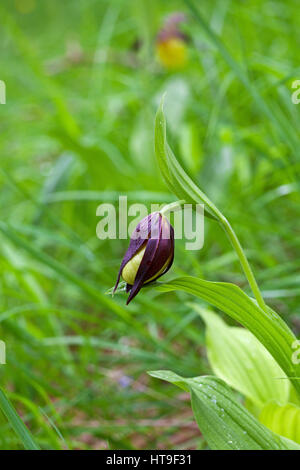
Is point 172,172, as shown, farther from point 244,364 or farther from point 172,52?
point 172,52

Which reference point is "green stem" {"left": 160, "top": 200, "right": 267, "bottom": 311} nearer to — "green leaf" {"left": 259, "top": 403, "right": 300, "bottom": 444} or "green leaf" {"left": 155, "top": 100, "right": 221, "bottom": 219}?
"green leaf" {"left": 155, "top": 100, "right": 221, "bottom": 219}

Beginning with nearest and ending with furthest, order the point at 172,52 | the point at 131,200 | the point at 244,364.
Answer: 1. the point at 244,364
2. the point at 131,200
3. the point at 172,52

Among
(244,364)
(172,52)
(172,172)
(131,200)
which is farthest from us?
(172,52)

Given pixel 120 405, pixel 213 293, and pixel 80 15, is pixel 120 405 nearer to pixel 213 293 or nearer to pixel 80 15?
pixel 213 293

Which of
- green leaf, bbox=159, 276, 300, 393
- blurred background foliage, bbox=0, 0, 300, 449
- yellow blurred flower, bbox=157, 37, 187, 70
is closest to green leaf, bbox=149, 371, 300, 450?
green leaf, bbox=159, 276, 300, 393

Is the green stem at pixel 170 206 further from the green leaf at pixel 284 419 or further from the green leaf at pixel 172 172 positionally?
the green leaf at pixel 284 419

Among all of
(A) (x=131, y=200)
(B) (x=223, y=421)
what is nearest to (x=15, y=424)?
(B) (x=223, y=421)

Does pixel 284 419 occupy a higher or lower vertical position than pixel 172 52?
lower

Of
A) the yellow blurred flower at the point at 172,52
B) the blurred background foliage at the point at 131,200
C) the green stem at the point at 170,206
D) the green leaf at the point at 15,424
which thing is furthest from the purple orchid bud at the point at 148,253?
the yellow blurred flower at the point at 172,52

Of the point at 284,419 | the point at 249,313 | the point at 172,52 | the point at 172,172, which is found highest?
the point at 172,52
